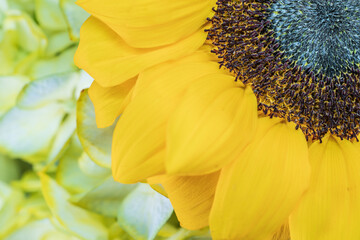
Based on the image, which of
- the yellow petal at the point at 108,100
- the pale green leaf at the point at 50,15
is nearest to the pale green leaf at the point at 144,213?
the yellow petal at the point at 108,100

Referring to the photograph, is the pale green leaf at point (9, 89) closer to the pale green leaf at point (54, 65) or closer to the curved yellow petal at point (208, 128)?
the pale green leaf at point (54, 65)

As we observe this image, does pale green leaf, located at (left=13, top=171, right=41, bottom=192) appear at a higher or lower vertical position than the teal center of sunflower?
lower

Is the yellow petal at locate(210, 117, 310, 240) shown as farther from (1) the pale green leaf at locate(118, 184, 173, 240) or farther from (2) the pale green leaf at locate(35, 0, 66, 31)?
(2) the pale green leaf at locate(35, 0, 66, 31)

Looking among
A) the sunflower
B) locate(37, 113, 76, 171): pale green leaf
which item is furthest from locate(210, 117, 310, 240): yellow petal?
locate(37, 113, 76, 171): pale green leaf

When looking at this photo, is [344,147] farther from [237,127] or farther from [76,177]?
[76,177]

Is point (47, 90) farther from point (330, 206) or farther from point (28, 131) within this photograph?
point (330, 206)

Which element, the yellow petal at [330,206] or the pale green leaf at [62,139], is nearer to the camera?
the yellow petal at [330,206]
